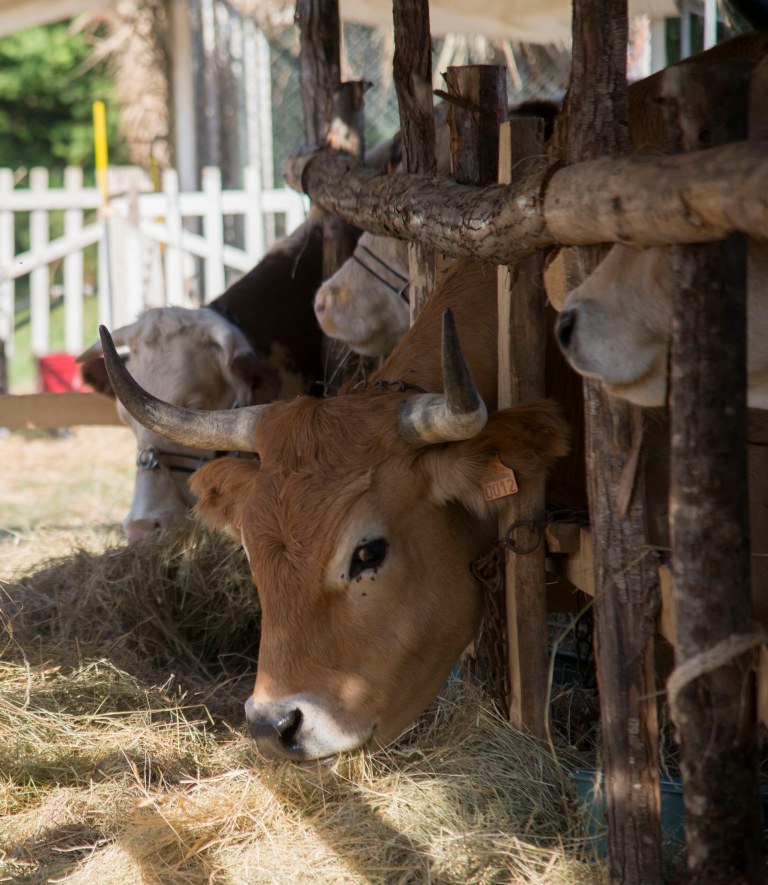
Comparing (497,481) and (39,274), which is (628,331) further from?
(39,274)

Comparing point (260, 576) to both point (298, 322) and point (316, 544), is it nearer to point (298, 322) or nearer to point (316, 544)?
point (316, 544)

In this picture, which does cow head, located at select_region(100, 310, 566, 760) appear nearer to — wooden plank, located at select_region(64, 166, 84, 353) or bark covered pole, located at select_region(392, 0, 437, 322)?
bark covered pole, located at select_region(392, 0, 437, 322)

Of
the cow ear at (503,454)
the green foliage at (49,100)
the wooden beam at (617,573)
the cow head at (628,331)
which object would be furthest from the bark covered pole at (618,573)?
the green foliage at (49,100)

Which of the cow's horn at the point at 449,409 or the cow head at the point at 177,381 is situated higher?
the cow's horn at the point at 449,409

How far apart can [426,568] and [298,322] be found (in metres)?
2.64

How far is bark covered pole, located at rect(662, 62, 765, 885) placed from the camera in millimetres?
2021

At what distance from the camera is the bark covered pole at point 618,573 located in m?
2.38

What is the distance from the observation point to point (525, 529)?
3.10 metres

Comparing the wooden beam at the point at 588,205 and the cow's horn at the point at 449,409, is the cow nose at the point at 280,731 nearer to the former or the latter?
the cow's horn at the point at 449,409

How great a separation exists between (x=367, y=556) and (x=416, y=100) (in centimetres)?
201

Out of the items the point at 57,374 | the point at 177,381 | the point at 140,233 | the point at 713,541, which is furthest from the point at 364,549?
the point at 140,233

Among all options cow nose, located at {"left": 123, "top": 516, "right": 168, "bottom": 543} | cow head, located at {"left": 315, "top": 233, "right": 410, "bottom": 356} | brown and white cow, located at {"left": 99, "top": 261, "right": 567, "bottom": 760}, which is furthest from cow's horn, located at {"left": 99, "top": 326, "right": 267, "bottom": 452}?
cow nose, located at {"left": 123, "top": 516, "right": 168, "bottom": 543}

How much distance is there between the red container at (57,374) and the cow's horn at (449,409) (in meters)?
8.98

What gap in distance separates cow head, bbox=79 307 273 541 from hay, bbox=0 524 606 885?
0.70 m
